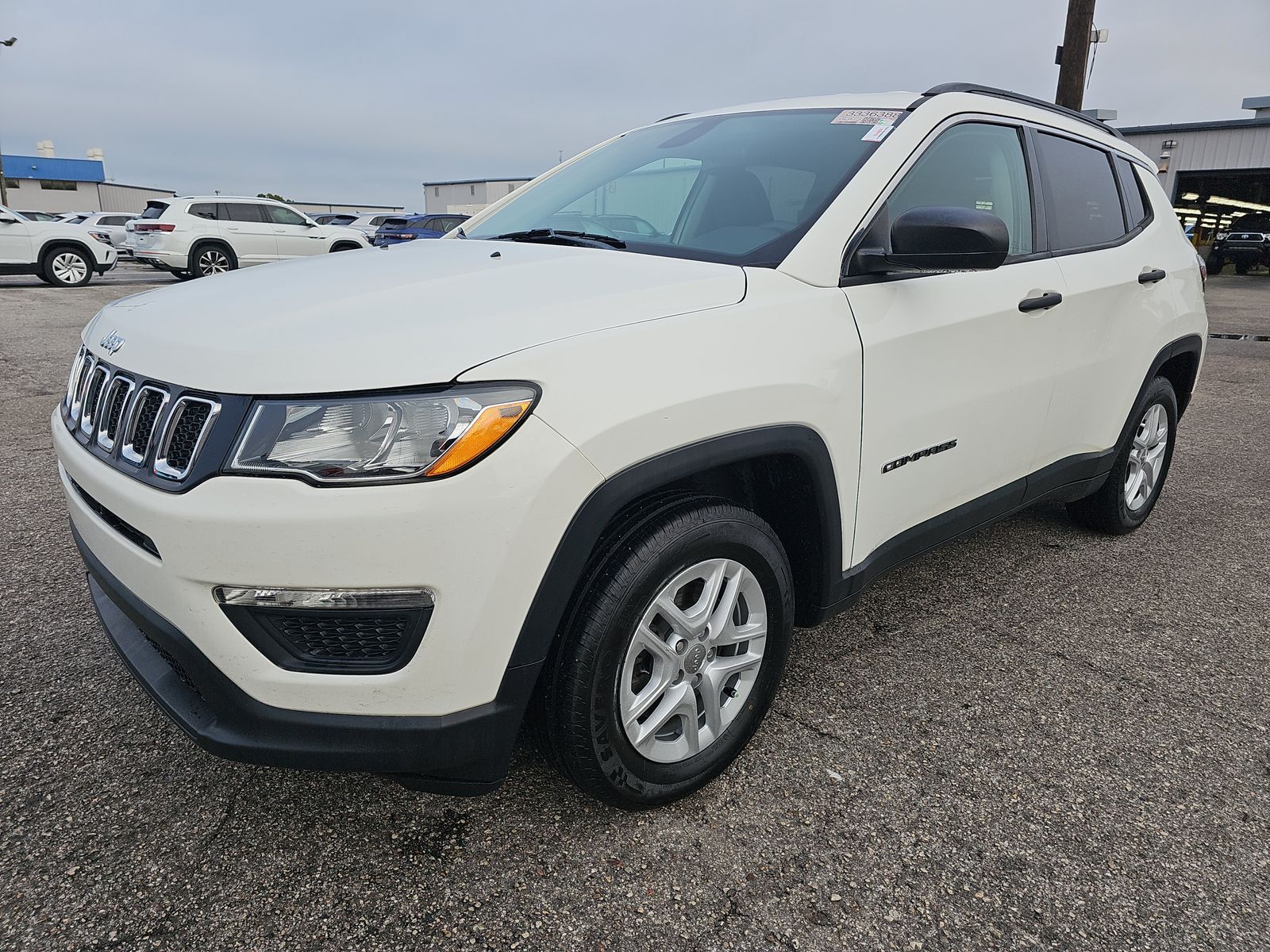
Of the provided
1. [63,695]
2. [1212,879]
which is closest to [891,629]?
[1212,879]

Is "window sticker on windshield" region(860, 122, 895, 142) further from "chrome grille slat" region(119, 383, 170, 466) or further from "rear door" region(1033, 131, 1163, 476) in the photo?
"chrome grille slat" region(119, 383, 170, 466)

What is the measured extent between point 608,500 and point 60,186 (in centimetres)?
7582

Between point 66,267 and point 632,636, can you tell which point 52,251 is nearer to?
point 66,267

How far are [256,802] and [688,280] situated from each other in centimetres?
158

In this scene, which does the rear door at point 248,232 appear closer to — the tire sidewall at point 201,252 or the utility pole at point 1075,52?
the tire sidewall at point 201,252

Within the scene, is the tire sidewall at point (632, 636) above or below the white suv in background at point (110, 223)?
below

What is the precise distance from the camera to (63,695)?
2.48m

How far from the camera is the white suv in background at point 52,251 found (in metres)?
14.3

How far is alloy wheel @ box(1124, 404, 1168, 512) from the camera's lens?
377 cm

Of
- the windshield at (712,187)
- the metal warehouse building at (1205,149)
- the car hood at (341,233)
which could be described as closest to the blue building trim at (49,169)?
the car hood at (341,233)

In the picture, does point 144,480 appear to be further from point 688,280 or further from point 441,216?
point 441,216

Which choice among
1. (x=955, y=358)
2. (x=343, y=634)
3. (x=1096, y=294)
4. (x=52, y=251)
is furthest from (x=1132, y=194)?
(x=52, y=251)

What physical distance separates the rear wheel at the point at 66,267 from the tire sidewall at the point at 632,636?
54.9 ft

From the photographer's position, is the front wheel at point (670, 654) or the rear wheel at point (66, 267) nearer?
the front wheel at point (670, 654)
